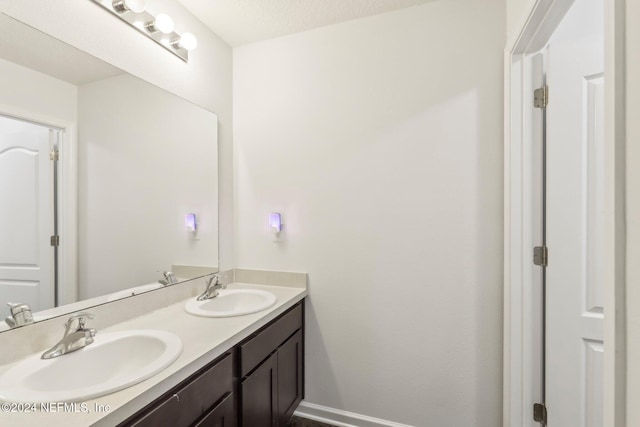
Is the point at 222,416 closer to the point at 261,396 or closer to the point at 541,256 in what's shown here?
the point at 261,396

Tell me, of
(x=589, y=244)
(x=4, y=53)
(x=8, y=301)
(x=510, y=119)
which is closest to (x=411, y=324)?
(x=589, y=244)

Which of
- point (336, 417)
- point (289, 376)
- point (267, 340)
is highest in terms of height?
point (267, 340)

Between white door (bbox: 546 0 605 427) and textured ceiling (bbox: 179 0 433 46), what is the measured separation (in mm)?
873

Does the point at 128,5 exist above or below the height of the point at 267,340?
above

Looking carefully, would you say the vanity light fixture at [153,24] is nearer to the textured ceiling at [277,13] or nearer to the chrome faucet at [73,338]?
the textured ceiling at [277,13]

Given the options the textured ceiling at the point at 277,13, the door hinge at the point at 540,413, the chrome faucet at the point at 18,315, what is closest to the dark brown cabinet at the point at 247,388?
the chrome faucet at the point at 18,315

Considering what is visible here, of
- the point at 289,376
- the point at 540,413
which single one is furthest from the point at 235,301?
the point at 540,413

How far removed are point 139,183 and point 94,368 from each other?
81 centimetres

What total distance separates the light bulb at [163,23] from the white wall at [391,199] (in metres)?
0.62

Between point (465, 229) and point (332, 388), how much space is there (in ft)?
4.09

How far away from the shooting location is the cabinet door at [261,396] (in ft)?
4.17

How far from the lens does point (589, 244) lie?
128cm

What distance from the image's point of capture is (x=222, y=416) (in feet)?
3.69

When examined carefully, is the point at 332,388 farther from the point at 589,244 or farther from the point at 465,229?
the point at 589,244
